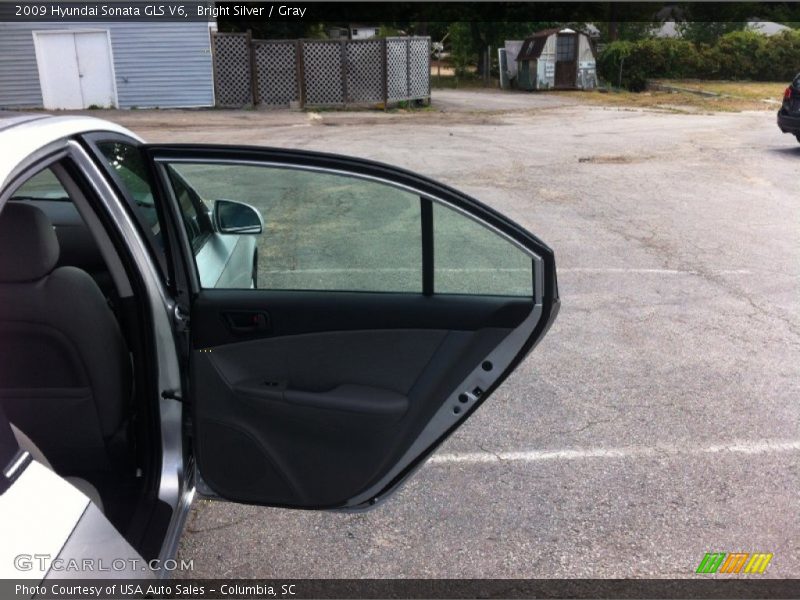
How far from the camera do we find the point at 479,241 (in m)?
6.82

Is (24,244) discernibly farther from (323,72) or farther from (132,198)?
(323,72)

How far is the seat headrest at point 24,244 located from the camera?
89.0 inches

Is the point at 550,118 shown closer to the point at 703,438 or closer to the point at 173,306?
the point at 703,438

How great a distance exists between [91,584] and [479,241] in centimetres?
542

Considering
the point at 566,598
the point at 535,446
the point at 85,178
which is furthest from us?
the point at 535,446

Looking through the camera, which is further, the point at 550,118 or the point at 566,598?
the point at 550,118

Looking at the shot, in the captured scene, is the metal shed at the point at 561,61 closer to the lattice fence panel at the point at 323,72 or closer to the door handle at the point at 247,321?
the lattice fence panel at the point at 323,72

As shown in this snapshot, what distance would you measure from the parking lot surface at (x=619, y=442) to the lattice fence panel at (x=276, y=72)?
45.6 feet

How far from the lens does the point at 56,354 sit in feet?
7.88

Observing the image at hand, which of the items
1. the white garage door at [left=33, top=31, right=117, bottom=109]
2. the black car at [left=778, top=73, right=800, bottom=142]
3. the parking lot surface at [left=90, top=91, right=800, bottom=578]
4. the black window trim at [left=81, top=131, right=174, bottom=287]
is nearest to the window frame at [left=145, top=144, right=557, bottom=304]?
the black window trim at [left=81, top=131, right=174, bottom=287]

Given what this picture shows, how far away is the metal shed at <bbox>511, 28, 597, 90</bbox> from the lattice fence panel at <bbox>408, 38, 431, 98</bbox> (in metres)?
9.45

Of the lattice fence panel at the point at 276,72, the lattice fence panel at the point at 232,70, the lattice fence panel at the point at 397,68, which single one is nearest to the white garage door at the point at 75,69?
the lattice fence panel at the point at 232,70

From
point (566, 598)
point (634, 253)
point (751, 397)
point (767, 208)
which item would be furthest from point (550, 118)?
point (566, 598)

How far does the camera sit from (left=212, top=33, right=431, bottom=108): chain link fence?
70.1 feet
